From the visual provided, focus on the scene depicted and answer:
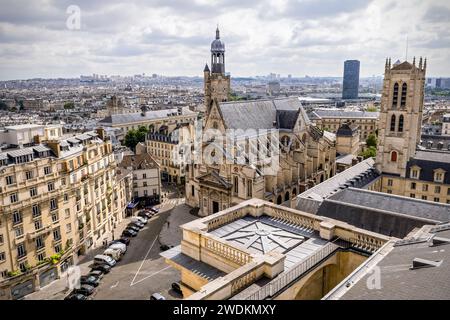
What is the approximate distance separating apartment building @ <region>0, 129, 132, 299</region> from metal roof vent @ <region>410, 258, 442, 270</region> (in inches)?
1532

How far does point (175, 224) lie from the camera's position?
60.4 metres

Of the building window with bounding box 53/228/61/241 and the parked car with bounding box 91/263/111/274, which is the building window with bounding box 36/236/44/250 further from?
the parked car with bounding box 91/263/111/274

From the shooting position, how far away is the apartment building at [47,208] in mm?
39156

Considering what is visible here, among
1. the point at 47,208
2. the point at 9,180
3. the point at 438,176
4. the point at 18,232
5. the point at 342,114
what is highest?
the point at 342,114

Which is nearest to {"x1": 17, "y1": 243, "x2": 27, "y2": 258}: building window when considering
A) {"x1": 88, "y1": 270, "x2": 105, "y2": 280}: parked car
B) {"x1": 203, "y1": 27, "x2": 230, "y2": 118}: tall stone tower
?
{"x1": 88, "y1": 270, "x2": 105, "y2": 280}: parked car

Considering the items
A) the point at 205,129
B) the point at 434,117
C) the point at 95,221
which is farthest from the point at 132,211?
the point at 434,117

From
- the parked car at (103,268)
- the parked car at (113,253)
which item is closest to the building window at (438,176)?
the parked car at (113,253)

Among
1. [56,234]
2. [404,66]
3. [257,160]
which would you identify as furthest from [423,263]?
[404,66]

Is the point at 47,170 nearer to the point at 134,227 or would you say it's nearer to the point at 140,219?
the point at 134,227

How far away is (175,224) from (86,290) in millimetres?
20919

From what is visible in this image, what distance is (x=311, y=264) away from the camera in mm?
16266

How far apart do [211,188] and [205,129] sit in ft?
33.5

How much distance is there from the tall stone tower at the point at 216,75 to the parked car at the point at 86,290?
4416cm
